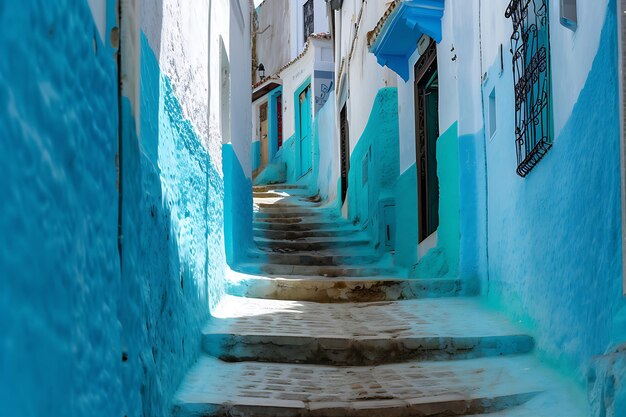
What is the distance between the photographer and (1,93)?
1222 millimetres

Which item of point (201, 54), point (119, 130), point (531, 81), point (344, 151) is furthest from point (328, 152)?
point (119, 130)

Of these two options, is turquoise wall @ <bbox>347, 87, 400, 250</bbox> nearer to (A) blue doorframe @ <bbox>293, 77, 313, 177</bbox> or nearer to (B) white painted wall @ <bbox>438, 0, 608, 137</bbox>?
(B) white painted wall @ <bbox>438, 0, 608, 137</bbox>

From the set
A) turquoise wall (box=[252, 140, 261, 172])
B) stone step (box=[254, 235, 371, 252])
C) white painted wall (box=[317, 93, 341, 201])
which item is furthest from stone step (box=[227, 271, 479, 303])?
turquoise wall (box=[252, 140, 261, 172])

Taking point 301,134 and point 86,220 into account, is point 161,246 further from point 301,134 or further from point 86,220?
point 301,134

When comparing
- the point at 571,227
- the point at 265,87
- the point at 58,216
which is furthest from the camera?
the point at 265,87

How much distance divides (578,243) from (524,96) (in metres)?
1.29

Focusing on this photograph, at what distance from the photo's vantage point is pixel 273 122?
22125 millimetres

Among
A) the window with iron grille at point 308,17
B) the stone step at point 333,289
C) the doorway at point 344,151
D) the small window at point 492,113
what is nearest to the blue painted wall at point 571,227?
the small window at point 492,113

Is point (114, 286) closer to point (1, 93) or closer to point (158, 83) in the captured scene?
point (1, 93)

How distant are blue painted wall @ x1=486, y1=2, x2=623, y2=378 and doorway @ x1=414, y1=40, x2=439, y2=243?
2255 millimetres

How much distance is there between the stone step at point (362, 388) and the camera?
325 centimetres

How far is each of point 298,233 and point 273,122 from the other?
1264cm

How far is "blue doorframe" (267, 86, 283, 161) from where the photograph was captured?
21792 millimetres

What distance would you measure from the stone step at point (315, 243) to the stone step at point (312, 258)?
515 mm
